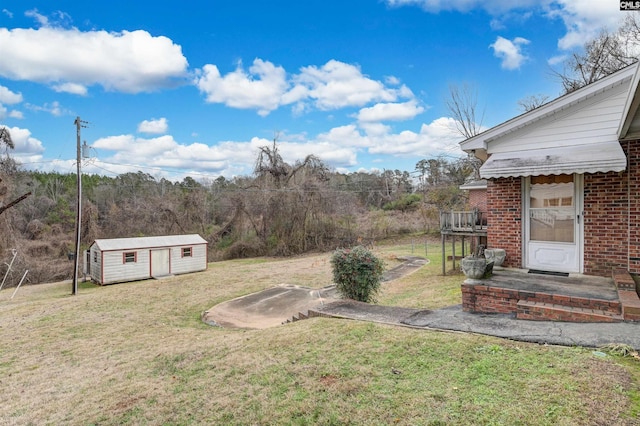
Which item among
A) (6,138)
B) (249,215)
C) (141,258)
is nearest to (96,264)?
(141,258)

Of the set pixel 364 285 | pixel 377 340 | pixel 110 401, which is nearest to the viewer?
pixel 110 401

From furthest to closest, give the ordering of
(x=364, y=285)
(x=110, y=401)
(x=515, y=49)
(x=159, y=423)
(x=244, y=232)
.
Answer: (x=244, y=232), (x=515, y=49), (x=364, y=285), (x=110, y=401), (x=159, y=423)

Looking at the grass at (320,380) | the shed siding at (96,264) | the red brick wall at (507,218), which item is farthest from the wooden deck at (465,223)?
the shed siding at (96,264)

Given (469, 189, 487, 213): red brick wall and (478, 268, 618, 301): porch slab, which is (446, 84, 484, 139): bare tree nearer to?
(469, 189, 487, 213): red brick wall

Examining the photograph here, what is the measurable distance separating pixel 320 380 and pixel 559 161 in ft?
19.0

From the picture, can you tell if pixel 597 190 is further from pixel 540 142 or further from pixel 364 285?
pixel 364 285

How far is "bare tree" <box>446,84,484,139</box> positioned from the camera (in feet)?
77.2

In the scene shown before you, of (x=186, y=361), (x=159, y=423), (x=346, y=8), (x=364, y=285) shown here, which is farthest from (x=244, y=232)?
(x=159, y=423)

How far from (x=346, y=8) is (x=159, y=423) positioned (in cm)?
1512

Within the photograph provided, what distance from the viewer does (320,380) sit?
3.79 m

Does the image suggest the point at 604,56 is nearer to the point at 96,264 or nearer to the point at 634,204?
the point at 634,204

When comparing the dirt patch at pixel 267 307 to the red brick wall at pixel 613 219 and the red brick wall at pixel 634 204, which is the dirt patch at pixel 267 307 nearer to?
the red brick wall at pixel 613 219

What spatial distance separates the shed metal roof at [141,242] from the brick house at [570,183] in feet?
56.6

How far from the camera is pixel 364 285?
8117mm
